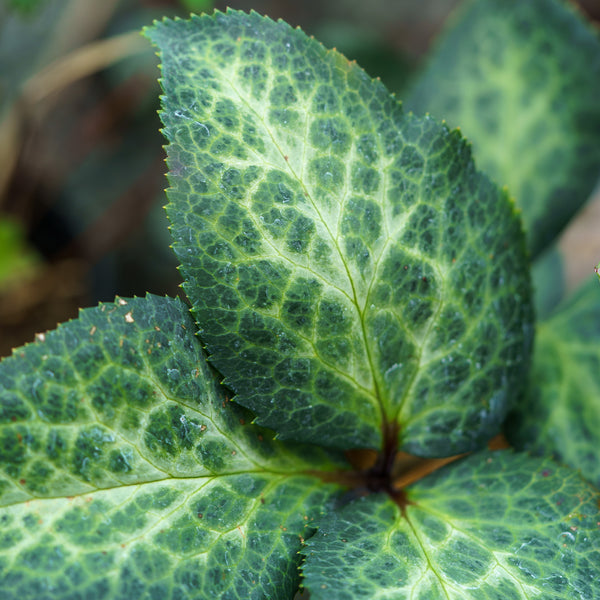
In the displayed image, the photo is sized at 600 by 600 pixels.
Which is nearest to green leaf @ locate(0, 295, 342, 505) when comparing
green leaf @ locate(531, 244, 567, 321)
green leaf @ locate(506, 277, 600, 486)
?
green leaf @ locate(506, 277, 600, 486)

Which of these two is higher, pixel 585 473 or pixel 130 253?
pixel 585 473

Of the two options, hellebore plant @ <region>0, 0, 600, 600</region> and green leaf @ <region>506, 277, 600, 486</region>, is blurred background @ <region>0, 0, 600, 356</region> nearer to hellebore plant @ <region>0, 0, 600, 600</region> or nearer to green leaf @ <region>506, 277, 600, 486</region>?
green leaf @ <region>506, 277, 600, 486</region>

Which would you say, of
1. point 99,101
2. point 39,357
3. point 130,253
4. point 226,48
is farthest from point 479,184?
point 99,101

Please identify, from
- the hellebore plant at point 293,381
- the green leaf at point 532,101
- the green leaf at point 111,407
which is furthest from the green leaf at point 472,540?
the green leaf at point 532,101

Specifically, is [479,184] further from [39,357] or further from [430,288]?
[39,357]

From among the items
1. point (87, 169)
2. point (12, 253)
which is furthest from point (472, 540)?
point (87, 169)

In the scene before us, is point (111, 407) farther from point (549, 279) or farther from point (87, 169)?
point (87, 169)
